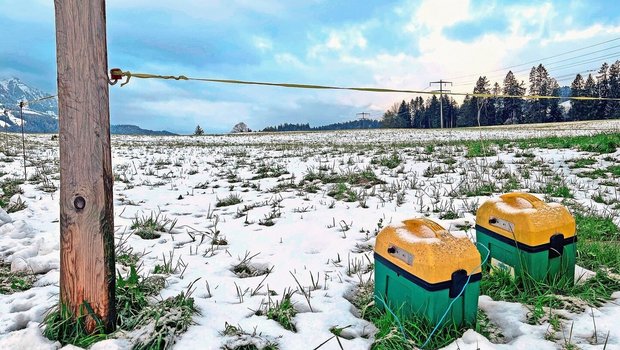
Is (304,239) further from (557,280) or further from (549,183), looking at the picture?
(549,183)

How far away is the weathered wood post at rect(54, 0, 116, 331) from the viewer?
6.66 feet

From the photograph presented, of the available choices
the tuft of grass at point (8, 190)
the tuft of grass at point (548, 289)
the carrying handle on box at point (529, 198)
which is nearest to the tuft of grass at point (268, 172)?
the tuft of grass at point (8, 190)

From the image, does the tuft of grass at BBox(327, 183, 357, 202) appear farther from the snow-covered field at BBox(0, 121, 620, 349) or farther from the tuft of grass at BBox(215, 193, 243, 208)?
the tuft of grass at BBox(215, 193, 243, 208)

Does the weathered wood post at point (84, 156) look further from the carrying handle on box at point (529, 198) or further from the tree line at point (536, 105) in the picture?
the tree line at point (536, 105)

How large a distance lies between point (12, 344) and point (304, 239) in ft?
8.61

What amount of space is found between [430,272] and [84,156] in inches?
80.3

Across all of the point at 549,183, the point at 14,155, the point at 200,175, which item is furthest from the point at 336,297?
the point at 14,155

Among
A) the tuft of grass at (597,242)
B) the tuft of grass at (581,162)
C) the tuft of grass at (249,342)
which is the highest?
the tuft of grass at (581,162)

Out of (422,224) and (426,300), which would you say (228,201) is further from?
(426,300)

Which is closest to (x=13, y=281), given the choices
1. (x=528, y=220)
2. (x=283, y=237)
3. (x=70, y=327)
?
(x=70, y=327)

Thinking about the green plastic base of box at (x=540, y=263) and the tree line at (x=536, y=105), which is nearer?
the green plastic base of box at (x=540, y=263)

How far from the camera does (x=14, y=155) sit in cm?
1116

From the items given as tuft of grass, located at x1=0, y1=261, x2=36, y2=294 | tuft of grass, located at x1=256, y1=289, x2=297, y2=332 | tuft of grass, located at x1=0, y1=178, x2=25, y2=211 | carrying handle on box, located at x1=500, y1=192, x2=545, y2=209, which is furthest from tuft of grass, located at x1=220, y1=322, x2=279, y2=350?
tuft of grass, located at x1=0, y1=178, x2=25, y2=211

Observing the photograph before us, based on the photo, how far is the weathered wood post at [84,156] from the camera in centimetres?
203
